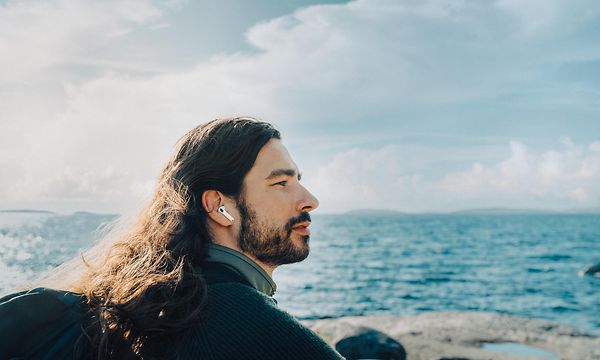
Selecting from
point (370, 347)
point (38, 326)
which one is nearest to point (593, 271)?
point (370, 347)

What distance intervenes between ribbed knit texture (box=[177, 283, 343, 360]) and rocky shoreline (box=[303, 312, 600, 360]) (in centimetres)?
902

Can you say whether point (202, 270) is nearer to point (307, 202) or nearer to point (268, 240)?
point (268, 240)

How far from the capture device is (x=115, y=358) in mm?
2107

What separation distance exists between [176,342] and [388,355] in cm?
926

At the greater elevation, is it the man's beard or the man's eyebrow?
the man's eyebrow

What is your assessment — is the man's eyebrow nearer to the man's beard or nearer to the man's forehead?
the man's forehead

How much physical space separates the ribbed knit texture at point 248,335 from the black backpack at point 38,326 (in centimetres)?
45

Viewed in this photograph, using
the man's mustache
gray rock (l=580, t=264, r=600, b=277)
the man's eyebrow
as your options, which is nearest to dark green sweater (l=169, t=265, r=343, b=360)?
the man's mustache

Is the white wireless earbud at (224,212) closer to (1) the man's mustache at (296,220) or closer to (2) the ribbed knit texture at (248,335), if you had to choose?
(1) the man's mustache at (296,220)

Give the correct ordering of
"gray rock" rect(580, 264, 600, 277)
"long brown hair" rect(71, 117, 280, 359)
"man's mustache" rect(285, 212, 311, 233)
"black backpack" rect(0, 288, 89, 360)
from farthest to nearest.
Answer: "gray rock" rect(580, 264, 600, 277)
"man's mustache" rect(285, 212, 311, 233)
"long brown hair" rect(71, 117, 280, 359)
"black backpack" rect(0, 288, 89, 360)

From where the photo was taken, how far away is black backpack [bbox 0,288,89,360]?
6.14ft

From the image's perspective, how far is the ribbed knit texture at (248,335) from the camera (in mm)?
1926

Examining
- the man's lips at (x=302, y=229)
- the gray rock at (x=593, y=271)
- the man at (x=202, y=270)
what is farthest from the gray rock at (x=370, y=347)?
the gray rock at (x=593, y=271)

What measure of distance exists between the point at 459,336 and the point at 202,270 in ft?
41.0
